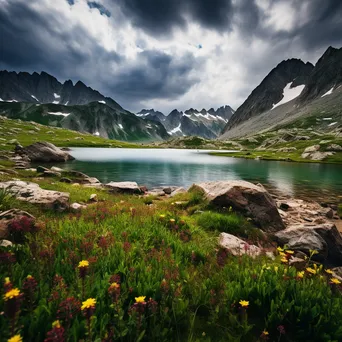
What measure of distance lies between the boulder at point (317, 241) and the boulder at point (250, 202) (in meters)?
1.19

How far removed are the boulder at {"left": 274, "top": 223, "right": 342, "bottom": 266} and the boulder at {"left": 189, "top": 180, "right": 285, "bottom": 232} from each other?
119 cm

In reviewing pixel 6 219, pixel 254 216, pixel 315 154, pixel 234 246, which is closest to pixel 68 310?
pixel 6 219

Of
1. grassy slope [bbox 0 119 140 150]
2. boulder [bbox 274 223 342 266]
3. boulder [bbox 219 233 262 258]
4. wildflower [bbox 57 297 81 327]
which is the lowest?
boulder [bbox 274 223 342 266]

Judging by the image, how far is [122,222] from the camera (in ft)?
22.4

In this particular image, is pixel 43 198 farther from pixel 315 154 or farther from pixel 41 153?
pixel 315 154

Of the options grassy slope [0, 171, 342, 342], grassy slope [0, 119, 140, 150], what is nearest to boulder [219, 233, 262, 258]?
grassy slope [0, 171, 342, 342]

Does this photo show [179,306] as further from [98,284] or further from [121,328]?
[98,284]

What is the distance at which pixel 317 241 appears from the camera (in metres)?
8.73

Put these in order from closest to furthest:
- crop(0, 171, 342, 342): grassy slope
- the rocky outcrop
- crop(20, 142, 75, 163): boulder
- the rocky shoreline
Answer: crop(0, 171, 342, 342): grassy slope, the rocky shoreline, crop(20, 142, 75, 163): boulder, the rocky outcrop

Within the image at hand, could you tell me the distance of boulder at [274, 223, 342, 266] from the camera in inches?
339

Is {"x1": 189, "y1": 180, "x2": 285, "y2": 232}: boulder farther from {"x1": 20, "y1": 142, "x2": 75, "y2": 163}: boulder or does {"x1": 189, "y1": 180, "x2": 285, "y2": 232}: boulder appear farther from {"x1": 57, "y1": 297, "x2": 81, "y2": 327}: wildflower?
{"x1": 20, "y1": 142, "x2": 75, "y2": 163}: boulder

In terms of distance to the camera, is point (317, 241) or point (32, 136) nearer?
point (317, 241)

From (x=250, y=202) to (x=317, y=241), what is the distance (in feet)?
10.7

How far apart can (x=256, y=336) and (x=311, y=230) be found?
7952mm
